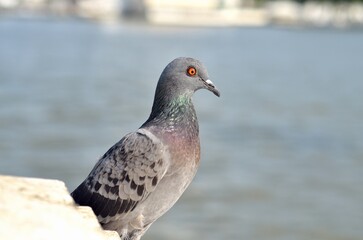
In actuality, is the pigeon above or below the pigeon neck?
below

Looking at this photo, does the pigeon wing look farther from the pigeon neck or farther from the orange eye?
the orange eye

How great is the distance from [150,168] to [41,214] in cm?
105

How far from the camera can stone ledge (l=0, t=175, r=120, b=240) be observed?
2354mm

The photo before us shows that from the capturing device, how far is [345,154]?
1783cm

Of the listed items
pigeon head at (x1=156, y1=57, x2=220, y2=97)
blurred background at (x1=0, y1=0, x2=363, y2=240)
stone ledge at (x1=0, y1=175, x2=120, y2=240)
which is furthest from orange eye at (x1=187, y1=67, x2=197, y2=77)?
blurred background at (x1=0, y1=0, x2=363, y2=240)

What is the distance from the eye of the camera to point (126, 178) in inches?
137

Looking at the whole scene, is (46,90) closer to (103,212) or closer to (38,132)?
(38,132)

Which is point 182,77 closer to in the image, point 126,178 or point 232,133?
point 126,178

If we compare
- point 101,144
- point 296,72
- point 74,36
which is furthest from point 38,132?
point 74,36

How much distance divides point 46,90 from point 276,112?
28.7 feet

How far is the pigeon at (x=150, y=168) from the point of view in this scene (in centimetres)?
343

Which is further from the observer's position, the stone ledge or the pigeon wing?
the pigeon wing

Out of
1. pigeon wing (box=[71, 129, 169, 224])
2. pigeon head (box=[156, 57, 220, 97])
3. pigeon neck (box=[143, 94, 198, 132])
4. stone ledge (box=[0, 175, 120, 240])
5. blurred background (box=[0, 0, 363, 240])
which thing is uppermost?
blurred background (box=[0, 0, 363, 240])

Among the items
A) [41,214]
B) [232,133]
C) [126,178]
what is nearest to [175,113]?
[126,178]
